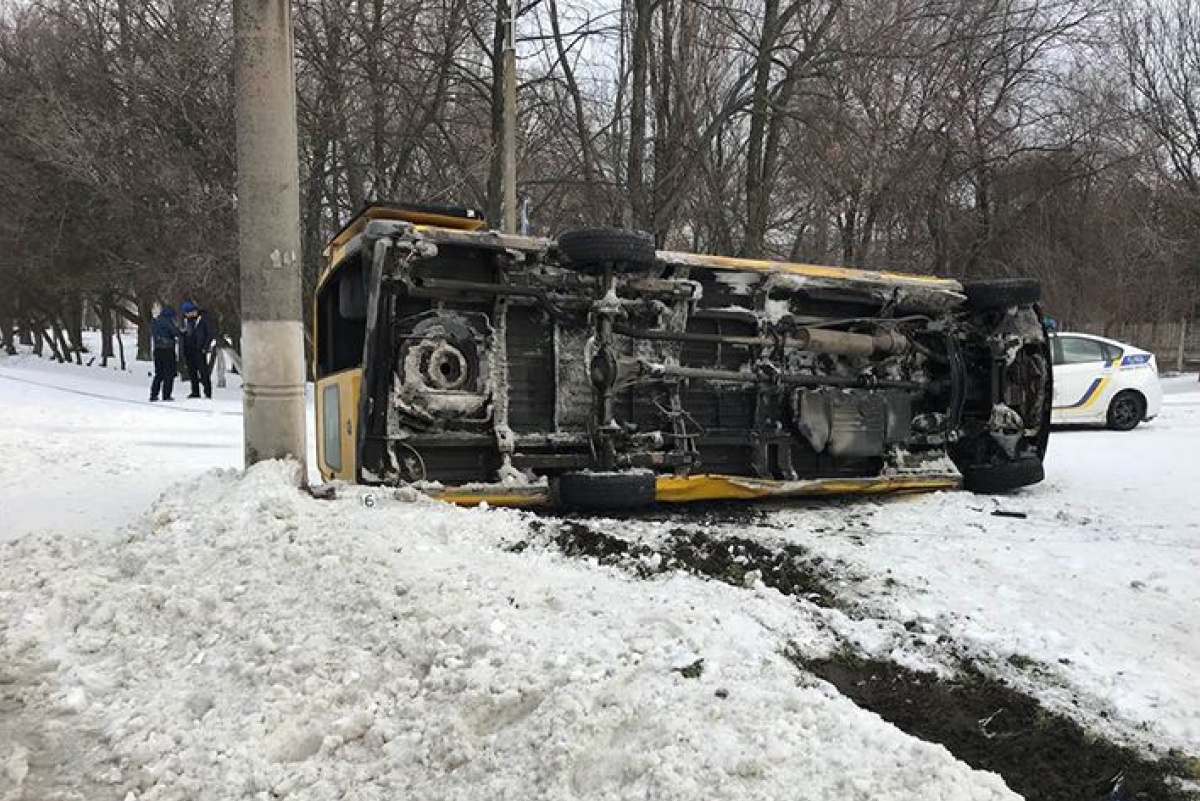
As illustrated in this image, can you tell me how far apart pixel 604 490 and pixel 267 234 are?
260 cm

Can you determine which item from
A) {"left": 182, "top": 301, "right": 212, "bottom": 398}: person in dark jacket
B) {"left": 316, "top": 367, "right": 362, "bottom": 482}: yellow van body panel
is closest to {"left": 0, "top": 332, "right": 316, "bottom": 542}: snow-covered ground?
{"left": 182, "top": 301, "right": 212, "bottom": 398}: person in dark jacket

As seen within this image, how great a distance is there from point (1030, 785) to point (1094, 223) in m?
27.2

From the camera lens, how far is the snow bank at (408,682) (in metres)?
2.33

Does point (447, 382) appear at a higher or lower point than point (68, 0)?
lower

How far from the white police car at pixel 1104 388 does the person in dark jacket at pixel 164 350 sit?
14.1 meters

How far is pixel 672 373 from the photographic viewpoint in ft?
17.8

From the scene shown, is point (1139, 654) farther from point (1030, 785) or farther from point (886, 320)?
point (886, 320)

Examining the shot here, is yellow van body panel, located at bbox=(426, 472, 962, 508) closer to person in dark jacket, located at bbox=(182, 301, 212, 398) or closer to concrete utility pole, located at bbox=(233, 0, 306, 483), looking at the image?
concrete utility pole, located at bbox=(233, 0, 306, 483)

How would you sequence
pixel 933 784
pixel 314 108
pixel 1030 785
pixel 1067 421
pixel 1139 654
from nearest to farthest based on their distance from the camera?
pixel 933 784
pixel 1030 785
pixel 1139 654
pixel 1067 421
pixel 314 108

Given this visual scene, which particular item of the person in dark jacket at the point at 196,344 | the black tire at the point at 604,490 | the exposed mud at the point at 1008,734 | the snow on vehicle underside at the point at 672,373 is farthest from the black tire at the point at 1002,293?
the person in dark jacket at the point at 196,344

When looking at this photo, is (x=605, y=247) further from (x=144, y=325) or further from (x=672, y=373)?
(x=144, y=325)

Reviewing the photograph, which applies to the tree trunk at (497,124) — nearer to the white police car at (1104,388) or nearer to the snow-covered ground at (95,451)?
the snow-covered ground at (95,451)

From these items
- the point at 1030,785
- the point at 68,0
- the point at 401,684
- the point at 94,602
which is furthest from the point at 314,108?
the point at 1030,785

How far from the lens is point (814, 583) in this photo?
13.0ft
